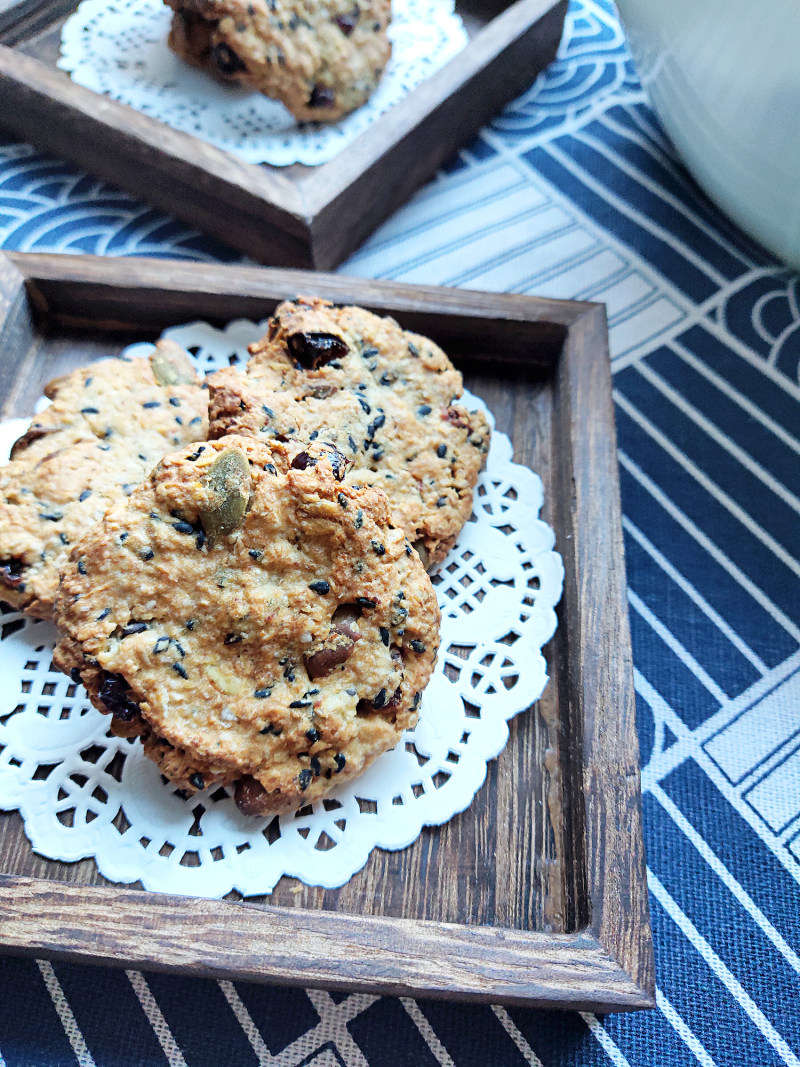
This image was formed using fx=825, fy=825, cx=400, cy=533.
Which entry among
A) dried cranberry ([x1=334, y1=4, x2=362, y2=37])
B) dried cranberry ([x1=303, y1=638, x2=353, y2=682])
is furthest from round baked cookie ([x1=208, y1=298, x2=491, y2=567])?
dried cranberry ([x1=334, y1=4, x2=362, y2=37])

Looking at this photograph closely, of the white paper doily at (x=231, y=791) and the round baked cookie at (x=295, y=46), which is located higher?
the round baked cookie at (x=295, y=46)

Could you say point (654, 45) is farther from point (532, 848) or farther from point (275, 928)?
point (275, 928)

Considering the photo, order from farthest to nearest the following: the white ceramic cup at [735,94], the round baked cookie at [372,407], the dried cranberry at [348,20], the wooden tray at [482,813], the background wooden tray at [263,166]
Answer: the dried cranberry at [348,20]
the background wooden tray at [263,166]
the white ceramic cup at [735,94]
the round baked cookie at [372,407]
the wooden tray at [482,813]

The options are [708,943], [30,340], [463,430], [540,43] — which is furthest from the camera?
[540,43]

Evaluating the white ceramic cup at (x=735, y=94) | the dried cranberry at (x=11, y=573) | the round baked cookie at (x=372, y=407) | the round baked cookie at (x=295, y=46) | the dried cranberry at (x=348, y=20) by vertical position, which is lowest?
the dried cranberry at (x=11, y=573)

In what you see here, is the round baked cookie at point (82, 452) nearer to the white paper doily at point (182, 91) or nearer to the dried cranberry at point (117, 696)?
the dried cranberry at point (117, 696)

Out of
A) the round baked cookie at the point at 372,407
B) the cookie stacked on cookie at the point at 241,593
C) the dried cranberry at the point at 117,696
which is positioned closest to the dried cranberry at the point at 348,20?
the round baked cookie at the point at 372,407

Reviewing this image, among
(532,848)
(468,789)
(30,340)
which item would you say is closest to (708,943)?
(532,848)
